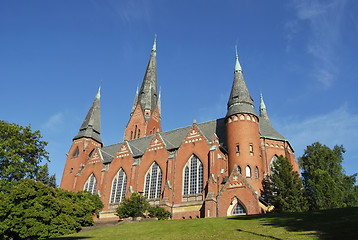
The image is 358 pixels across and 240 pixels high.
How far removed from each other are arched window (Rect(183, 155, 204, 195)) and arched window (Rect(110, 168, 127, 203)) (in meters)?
11.2

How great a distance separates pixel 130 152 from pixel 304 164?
87.3 ft

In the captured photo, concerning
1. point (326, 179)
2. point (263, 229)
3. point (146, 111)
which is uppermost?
point (146, 111)

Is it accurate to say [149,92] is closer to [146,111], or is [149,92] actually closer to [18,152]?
[146,111]

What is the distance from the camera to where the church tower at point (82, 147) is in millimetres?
54553

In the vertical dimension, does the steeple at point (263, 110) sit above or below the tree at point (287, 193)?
above

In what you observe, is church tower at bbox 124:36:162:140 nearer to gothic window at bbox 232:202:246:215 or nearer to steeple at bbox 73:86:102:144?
steeple at bbox 73:86:102:144

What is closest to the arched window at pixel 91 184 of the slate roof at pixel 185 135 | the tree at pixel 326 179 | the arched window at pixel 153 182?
the slate roof at pixel 185 135

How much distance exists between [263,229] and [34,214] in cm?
1855

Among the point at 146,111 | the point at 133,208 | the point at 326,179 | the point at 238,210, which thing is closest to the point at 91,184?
the point at 133,208

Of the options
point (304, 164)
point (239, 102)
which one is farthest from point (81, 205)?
point (304, 164)

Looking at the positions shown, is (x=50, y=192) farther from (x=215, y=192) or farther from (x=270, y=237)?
(x=270, y=237)

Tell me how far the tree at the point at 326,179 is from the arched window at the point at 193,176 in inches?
499

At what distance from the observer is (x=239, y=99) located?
42094mm

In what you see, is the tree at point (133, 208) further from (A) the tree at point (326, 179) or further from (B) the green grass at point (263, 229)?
(A) the tree at point (326, 179)
